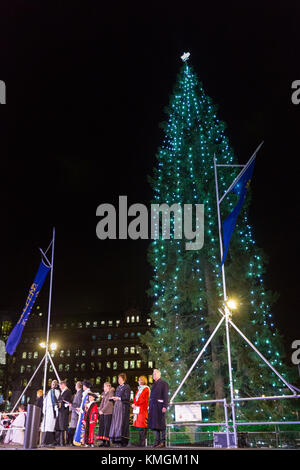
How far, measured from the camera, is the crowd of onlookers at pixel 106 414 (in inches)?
438

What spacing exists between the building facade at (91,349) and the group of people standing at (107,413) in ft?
252

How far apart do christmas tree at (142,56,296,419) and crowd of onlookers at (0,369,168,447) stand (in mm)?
6772

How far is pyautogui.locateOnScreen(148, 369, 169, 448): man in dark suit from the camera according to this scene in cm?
1070

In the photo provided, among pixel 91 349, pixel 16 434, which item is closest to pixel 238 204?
pixel 16 434

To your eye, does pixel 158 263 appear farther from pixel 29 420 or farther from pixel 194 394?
pixel 29 420

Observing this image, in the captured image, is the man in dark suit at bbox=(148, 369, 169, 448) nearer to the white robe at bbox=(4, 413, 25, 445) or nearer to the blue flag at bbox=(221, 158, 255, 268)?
the blue flag at bbox=(221, 158, 255, 268)

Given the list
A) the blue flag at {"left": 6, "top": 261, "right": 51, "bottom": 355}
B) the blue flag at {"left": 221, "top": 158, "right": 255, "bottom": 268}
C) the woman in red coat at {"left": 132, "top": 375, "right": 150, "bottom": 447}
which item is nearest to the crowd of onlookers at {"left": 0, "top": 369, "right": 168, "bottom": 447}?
the woman in red coat at {"left": 132, "top": 375, "right": 150, "bottom": 447}

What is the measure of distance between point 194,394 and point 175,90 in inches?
673

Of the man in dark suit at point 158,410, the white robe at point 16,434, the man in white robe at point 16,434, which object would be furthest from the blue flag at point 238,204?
the white robe at point 16,434

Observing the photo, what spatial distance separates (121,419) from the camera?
11.5 metres

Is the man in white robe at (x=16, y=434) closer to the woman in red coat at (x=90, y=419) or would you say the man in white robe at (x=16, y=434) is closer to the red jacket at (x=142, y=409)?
the woman in red coat at (x=90, y=419)

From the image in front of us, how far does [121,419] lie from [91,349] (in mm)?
84866

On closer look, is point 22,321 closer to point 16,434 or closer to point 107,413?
point 16,434

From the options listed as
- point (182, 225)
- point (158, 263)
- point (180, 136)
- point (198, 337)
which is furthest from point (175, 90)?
point (198, 337)
